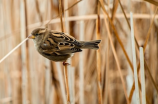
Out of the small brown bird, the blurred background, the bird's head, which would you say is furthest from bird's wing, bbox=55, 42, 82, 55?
the blurred background

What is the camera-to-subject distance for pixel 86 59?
1.99 metres

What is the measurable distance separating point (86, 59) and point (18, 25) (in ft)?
2.48

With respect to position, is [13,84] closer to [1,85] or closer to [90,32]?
[1,85]

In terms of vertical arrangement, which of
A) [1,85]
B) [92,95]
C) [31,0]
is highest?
[31,0]

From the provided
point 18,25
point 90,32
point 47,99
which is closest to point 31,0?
point 18,25

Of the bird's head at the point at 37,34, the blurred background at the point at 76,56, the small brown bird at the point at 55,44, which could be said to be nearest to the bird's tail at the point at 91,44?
the small brown bird at the point at 55,44

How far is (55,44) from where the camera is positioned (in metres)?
1.19

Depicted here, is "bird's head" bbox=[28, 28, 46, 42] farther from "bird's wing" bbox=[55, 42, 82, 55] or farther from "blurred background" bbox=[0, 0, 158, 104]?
"blurred background" bbox=[0, 0, 158, 104]

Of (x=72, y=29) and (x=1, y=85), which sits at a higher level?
(x=72, y=29)

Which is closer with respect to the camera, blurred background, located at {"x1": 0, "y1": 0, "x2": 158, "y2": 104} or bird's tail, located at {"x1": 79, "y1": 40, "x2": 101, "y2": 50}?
bird's tail, located at {"x1": 79, "y1": 40, "x2": 101, "y2": 50}

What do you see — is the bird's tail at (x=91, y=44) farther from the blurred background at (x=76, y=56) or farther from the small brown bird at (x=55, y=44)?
the blurred background at (x=76, y=56)

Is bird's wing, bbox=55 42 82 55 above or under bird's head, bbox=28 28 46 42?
under

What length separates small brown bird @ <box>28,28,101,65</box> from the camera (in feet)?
3.82

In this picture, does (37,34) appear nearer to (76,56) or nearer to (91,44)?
(91,44)
